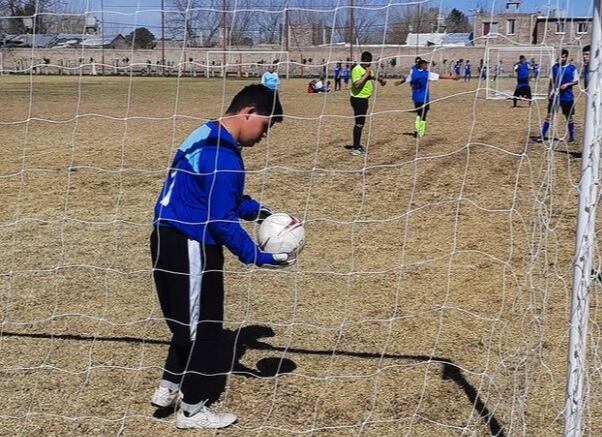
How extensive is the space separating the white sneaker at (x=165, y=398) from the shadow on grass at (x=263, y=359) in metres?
0.04

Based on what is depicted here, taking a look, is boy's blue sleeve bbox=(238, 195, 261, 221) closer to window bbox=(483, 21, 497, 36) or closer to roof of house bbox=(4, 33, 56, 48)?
roof of house bbox=(4, 33, 56, 48)

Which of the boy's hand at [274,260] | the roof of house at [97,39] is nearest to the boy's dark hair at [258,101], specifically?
the boy's hand at [274,260]

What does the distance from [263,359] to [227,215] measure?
144 centimetres

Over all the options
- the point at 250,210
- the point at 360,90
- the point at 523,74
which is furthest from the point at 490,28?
the point at 523,74

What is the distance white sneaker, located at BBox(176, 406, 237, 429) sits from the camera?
371 cm

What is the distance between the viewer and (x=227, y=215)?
339cm

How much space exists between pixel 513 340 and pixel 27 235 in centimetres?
485

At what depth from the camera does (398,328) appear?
5.07 meters

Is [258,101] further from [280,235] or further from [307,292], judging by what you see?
[307,292]

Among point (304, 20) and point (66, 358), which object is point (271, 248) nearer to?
point (66, 358)

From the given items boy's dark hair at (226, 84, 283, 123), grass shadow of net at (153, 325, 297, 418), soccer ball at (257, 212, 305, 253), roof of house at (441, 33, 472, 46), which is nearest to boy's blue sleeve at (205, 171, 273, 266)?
soccer ball at (257, 212, 305, 253)

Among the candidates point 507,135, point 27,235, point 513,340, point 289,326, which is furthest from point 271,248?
point 507,135

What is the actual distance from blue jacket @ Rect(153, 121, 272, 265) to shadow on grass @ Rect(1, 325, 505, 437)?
1036 mm

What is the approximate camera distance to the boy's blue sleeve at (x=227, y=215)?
11.0ft
